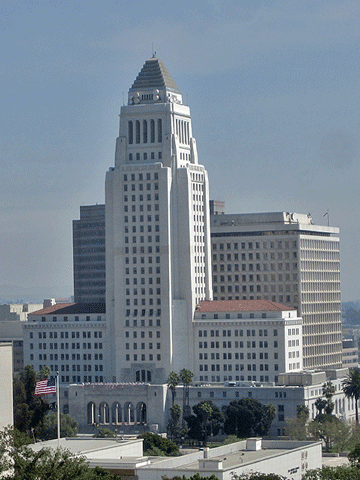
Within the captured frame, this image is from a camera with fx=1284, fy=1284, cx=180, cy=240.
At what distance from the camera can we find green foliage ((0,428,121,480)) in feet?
397

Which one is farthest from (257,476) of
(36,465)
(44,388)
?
(36,465)

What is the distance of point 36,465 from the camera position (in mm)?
124500

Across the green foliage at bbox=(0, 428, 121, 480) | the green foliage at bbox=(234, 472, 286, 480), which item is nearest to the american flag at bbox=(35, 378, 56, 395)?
the green foliage at bbox=(234, 472, 286, 480)

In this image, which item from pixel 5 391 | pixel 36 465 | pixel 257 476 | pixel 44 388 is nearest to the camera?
pixel 36 465

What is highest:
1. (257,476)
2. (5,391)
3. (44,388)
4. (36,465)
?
(5,391)

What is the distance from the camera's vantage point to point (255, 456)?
177 meters

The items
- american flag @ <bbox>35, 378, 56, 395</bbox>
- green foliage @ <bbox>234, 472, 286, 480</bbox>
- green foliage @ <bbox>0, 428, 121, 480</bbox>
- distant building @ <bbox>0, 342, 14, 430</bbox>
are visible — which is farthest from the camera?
american flag @ <bbox>35, 378, 56, 395</bbox>

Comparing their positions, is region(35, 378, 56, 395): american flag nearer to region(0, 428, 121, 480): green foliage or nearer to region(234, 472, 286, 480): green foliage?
region(234, 472, 286, 480): green foliage

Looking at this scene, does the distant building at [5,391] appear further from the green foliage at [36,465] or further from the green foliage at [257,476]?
the green foliage at [257,476]

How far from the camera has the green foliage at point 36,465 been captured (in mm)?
121125

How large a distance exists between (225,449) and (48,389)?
1137 inches

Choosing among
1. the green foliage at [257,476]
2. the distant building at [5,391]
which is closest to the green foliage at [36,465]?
the distant building at [5,391]

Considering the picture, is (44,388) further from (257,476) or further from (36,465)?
(36,465)

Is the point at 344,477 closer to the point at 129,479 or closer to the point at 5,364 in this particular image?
the point at 129,479
